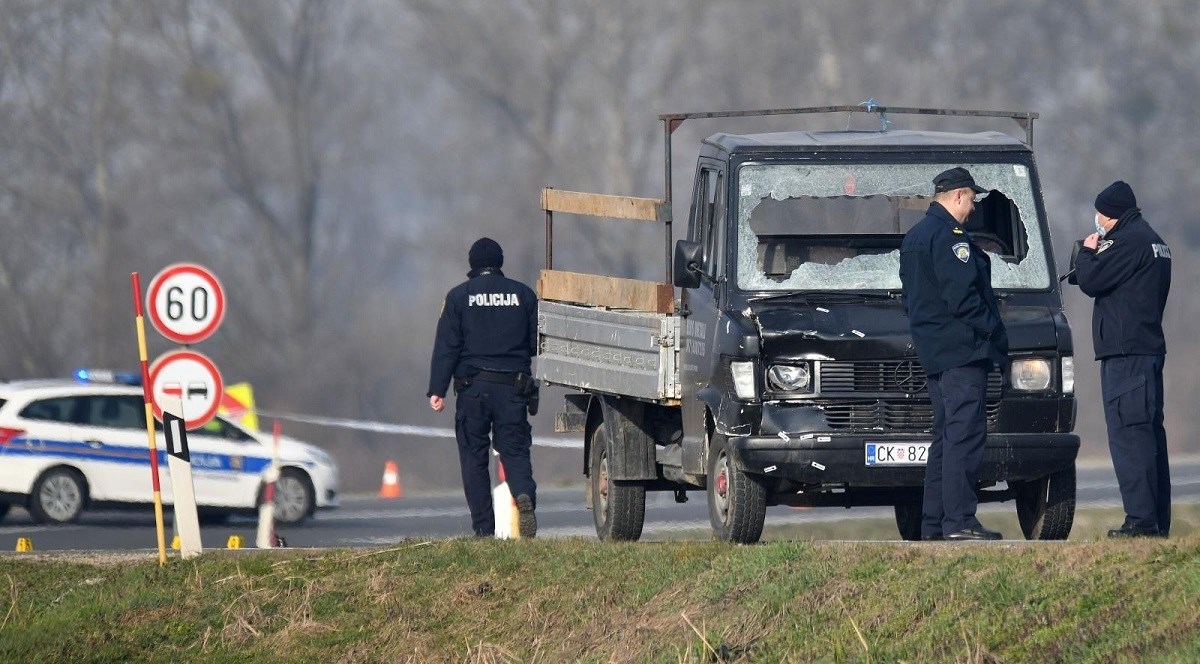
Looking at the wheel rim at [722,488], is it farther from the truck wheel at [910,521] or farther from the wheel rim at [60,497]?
the wheel rim at [60,497]

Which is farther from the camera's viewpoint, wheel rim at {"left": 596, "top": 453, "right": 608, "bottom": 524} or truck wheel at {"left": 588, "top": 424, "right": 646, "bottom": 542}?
wheel rim at {"left": 596, "top": 453, "right": 608, "bottom": 524}

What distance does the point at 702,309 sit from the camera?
11.8 m

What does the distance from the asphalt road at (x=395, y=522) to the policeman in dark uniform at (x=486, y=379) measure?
3359 millimetres

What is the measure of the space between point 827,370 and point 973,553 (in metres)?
2.25

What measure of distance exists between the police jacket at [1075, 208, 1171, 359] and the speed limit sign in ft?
20.3

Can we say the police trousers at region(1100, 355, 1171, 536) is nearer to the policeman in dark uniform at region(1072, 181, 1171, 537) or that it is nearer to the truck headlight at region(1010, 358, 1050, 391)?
the policeman in dark uniform at region(1072, 181, 1171, 537)

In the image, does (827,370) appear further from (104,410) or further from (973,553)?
(104,410)

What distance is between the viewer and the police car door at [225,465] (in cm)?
2167

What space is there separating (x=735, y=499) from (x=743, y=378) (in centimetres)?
66

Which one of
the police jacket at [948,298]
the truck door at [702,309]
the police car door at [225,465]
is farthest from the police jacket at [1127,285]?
the police car door at [225,465]

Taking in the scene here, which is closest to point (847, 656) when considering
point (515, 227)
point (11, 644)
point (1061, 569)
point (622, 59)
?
point (1061, 569)

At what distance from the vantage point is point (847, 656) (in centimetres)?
780

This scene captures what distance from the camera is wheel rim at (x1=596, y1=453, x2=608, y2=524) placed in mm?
13461

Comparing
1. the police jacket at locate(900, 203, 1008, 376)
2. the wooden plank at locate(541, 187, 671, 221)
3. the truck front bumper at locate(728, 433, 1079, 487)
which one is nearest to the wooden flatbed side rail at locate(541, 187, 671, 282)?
the wooden plank at locate(541, 187, 671, 221)
